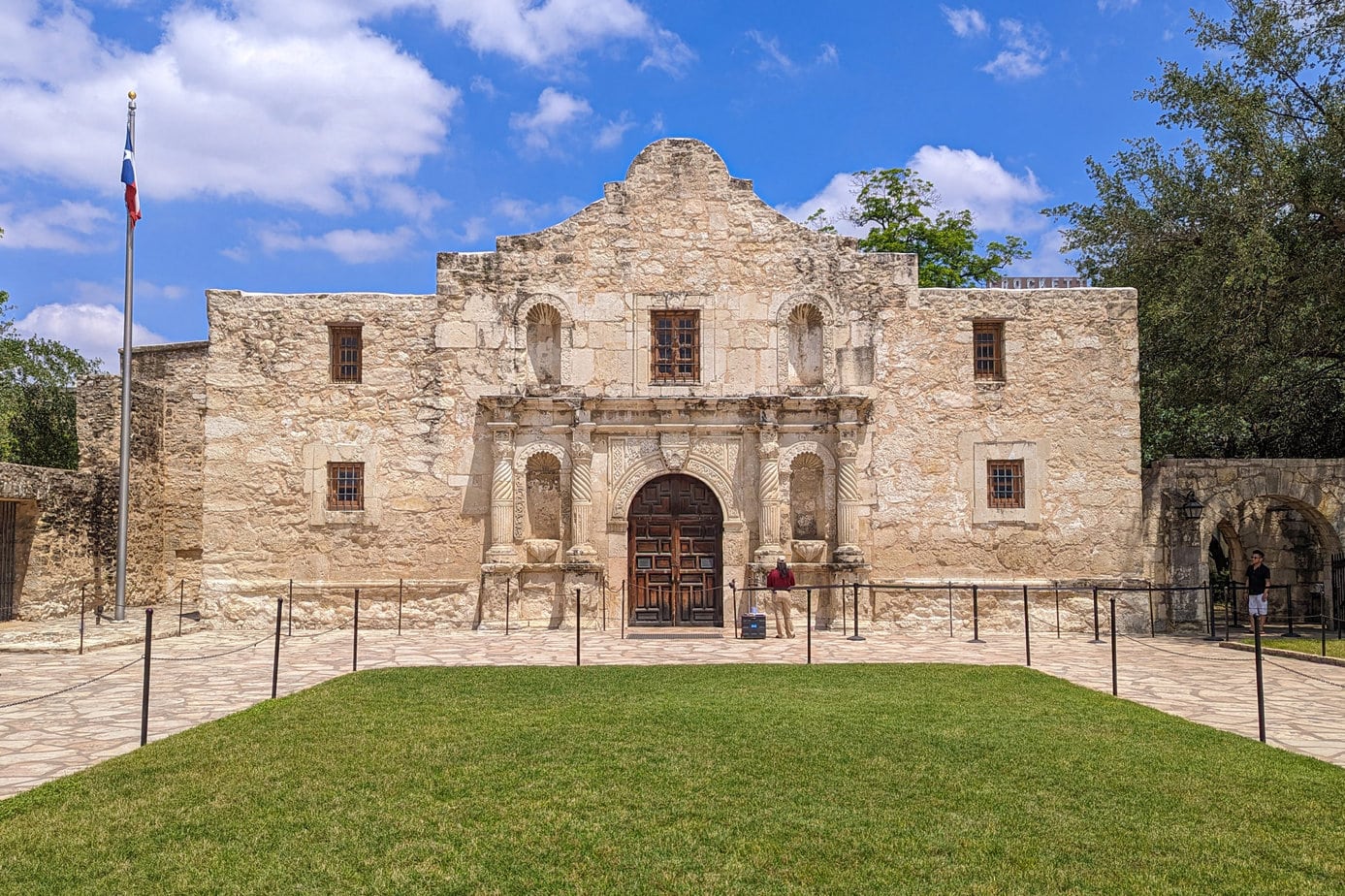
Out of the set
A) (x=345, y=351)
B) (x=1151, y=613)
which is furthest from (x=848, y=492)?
(x=345, y=351)

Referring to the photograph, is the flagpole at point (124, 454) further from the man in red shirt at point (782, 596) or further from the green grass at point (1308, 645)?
the green grass at point (1308, 645)

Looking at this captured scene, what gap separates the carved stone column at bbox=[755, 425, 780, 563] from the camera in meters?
16.4

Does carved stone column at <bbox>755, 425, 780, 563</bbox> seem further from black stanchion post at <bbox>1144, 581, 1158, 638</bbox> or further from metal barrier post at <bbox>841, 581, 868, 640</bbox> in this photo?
black stanchion post at <bbox>1144, 581, 1158, 638</bbox>

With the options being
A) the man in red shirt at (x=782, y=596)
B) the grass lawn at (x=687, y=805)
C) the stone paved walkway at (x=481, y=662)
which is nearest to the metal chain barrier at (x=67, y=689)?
the stone paved walkway at (x=481, y=662)

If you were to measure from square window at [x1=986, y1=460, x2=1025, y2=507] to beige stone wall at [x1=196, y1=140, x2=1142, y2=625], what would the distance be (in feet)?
0.69

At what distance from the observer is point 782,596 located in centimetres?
1555

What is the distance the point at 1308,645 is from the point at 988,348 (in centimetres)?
641

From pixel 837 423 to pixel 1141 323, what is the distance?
678 cm

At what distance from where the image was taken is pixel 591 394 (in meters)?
16.8

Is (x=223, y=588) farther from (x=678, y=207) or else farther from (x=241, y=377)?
(x=678, y=207)

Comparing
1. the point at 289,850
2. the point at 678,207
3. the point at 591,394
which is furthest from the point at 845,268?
the point at 289,850

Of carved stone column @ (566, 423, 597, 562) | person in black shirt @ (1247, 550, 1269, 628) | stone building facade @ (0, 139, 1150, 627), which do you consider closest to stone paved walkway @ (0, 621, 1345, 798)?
person in black shirt @ (1247, 550, 1269, 628)

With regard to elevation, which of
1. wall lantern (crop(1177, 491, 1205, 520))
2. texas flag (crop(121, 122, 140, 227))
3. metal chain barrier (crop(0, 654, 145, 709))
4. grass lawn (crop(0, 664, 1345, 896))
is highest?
texas flag (crop(121, 122, 140, 227))

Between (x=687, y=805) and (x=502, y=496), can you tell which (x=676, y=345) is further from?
(x=687, y=805)
